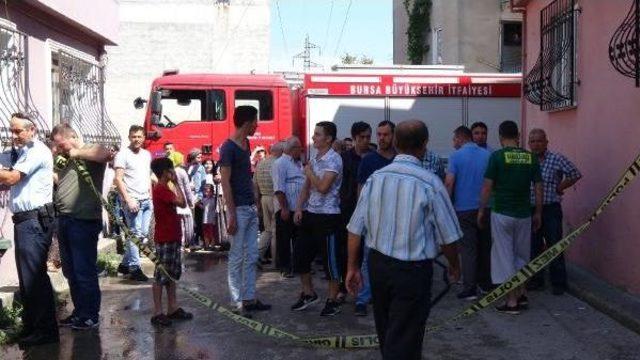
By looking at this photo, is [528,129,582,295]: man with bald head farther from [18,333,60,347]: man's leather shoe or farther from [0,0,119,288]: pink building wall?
[0,0,119,288]: pink building wall

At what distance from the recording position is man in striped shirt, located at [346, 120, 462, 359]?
178 inches

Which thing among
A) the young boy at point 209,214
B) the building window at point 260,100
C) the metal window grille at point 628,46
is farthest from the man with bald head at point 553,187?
the building window at point 260,100

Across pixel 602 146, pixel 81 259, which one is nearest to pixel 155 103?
pixel 81 259

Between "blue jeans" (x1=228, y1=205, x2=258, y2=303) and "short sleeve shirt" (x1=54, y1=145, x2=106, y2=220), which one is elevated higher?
"short sleeve shirt" (x1=54, y1=145, x2=106, y2=220)

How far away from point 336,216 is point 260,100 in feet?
23.6

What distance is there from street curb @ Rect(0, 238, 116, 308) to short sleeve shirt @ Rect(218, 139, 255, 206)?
7.75 ft

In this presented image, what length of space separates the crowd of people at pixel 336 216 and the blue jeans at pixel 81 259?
0.04 feet

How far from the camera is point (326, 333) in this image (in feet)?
22.9

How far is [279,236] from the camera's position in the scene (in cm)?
980

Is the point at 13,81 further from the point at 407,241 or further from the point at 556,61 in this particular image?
the point at 556,61

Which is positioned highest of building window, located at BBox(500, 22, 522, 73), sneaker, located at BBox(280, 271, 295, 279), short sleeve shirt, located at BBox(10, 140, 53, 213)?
building window, located at BBox(500, 22, 522, 73)

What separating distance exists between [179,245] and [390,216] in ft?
11.0

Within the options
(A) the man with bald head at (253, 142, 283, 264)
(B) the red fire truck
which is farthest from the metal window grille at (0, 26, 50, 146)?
(B) the red fire truck

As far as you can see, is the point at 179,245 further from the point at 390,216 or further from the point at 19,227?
the point at 390,216
